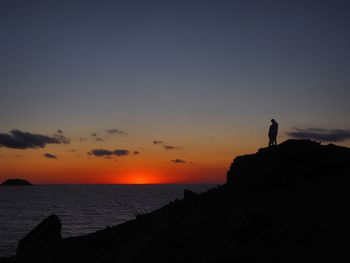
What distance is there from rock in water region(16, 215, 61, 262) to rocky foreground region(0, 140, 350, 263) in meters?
0.16

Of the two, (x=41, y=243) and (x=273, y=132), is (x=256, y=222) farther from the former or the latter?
(x=41, y=243)

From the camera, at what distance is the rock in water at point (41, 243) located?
29041 millimetres

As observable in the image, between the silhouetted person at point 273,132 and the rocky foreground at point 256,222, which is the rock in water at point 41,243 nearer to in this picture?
the rocky foreground at point 256,222

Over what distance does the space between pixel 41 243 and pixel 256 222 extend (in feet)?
68.6

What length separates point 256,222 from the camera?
59.1 ft

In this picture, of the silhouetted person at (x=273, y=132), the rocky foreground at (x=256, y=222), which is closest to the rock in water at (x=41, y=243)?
the rocky foreground at (x=256, y=222)

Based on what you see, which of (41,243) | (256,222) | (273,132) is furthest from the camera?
(41,243)

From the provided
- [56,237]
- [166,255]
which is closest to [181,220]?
[166,255]

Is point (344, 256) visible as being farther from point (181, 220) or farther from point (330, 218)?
point (181, 220)

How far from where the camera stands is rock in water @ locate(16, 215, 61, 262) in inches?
1143

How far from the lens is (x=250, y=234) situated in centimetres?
1736

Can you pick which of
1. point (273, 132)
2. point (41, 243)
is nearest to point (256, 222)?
point (273, 132)

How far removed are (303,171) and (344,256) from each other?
34.6 ft

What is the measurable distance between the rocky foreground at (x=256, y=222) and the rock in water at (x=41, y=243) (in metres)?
0.16
